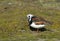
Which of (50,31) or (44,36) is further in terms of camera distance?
(50,31)

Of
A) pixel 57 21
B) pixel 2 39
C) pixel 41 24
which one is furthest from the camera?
pixel 57 21

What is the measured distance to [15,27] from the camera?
1931 centimetres

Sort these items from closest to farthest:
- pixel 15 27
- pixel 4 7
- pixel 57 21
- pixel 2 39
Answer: pixel 2 39 < pixel 15 27 < pixel 57 21 < pixel 4 7

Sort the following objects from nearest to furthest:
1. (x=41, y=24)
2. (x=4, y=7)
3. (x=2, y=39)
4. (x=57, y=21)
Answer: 1. (x=2, y=39)
2. (x=41, y=24)
3. (x=57, y=21)
4. (x=4, y=7)

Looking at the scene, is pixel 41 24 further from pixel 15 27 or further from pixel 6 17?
pixel 6 17

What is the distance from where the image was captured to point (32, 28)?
61.6 ft

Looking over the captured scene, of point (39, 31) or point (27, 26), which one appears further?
point (27, 26)

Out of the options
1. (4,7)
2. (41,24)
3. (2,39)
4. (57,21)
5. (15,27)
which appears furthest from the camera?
(4,7)

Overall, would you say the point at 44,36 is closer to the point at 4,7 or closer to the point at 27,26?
the point at 27,26

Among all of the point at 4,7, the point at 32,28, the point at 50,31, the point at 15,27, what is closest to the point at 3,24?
the point at 15,27

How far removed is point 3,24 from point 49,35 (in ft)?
14.1

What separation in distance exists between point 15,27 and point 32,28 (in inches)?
53.5

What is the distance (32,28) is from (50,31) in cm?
131

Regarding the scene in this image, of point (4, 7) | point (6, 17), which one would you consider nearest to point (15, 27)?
Result: point (6, 17)
